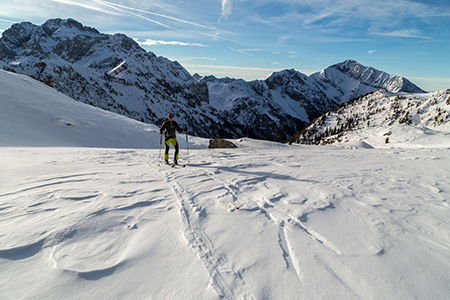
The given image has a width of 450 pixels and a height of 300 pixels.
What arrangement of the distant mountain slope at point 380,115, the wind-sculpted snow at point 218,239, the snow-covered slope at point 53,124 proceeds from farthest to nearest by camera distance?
the distant mountain slope at point 380,115, the snow-covered slope at point 53,124, the wind-sculpted snow at point 218,239

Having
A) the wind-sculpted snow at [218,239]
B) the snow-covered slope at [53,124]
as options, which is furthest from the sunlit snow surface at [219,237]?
the snow-covered slope at [53,124]

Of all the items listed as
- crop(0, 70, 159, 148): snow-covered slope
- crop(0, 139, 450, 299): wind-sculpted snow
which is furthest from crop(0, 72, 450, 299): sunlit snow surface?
crop(0, 70, 159, 148): snow-covered slope

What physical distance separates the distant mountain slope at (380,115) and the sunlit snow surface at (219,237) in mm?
100908

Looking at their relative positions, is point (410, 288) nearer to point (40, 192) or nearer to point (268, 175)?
point (268, 175)

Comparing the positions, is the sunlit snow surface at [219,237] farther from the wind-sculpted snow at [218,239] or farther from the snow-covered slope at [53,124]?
the snow-covered slope at [53,124]

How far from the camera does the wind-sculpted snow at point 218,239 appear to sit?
8.61ft

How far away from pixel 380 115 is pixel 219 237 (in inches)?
6865

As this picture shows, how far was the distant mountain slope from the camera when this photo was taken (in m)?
106

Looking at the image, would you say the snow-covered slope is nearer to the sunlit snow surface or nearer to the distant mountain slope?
the sunlit snow surface

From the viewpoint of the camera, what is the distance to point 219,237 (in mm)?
3631

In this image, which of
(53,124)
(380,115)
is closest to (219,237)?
(53,124)

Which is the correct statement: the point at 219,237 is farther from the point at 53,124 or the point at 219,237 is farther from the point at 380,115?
the point at 380,115

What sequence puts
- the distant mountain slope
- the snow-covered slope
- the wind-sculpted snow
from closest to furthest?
the wind-sculpted snow < the snow-covered slope < the distant mountain slope

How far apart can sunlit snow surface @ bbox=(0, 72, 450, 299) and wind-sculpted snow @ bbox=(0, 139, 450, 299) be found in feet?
0.06
